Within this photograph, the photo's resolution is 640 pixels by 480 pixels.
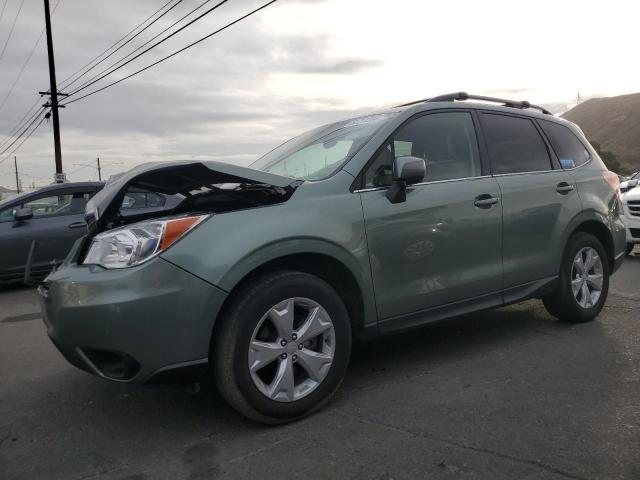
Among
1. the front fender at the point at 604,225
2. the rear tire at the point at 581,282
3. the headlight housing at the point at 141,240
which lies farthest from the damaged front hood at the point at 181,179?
the rear tire at the point at 581,282

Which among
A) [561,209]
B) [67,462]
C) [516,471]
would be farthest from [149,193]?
[561,209]

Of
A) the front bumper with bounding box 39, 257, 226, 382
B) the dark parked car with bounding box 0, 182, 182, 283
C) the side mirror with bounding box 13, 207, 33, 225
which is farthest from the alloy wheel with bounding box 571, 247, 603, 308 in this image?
the side mirror with bounding box 13, 207, 33, 225

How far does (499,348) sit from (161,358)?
2.61 metres

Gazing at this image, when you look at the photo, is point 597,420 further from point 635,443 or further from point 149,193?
point 149,193

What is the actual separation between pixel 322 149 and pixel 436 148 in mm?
789

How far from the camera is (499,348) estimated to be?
4270 mm

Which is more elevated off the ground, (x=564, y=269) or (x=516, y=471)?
(x=564, y=269)

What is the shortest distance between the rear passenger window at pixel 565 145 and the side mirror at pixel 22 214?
22.9 feet

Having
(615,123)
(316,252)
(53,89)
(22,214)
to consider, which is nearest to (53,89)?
(53,89)

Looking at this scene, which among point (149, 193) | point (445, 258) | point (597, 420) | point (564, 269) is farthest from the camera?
point (564, 269)

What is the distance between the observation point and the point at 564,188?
4570 millimetres

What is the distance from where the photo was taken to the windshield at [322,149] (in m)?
3.65

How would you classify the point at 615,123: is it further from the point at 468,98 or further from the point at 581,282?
the point at 468,98

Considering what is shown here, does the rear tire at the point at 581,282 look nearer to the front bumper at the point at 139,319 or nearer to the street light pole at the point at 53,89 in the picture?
the front bumper at the point at 139,319
